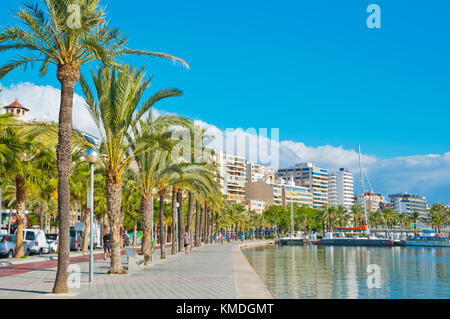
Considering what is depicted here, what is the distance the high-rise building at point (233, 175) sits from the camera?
180750mm

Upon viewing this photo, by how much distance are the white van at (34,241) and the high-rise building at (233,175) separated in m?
140

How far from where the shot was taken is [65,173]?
13203 mm

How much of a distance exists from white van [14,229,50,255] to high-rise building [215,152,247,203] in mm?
139985

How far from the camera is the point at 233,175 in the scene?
624ft

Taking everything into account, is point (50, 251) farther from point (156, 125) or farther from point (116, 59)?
point (116, 59)

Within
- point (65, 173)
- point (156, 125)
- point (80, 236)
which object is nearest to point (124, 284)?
point (65, 173)

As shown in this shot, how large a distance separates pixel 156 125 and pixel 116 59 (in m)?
5.50

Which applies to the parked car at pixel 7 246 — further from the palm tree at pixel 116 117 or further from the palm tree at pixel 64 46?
the palm tree at pixel 64 46

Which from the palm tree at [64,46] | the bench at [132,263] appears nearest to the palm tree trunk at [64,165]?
the palm tree at [64,46]

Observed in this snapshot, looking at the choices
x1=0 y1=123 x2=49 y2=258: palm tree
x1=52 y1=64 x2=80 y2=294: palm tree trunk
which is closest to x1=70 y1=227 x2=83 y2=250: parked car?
x1=0 y1=123 x2=49 y2=258: palm tree

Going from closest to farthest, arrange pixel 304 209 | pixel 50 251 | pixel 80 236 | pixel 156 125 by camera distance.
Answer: pixel 156 125 < pixel 50 251 < pixel 80 236 < pixel 304 209

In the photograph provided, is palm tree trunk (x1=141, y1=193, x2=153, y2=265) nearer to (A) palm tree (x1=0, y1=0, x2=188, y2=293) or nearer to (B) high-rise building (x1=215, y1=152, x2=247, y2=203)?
(A) palm tree (x1=0, y1=0, x2=188, y2=293)

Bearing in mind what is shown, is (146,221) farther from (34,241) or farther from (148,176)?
(34,241)

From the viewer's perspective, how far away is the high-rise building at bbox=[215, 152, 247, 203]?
18075 cm
